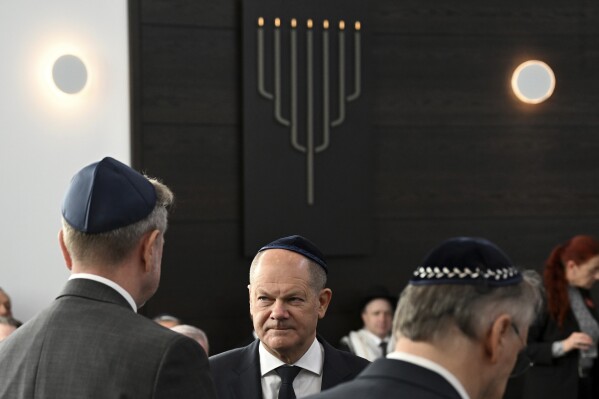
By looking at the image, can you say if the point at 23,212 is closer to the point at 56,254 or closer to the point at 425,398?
the point at 56,254

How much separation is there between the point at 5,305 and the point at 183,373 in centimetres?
368

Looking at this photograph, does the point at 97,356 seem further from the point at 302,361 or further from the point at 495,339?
the point at 302,361

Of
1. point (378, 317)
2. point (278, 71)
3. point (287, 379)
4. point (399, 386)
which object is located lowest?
point (378, 317)

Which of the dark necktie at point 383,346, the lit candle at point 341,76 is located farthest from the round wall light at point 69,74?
the dark necktie at point 383,346

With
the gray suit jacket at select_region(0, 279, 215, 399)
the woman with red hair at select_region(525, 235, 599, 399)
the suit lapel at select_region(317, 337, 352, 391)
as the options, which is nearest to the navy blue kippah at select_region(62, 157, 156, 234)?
the gray suit jacket at select_region(0, 279, 215, 399)

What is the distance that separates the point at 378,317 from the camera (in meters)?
5.59

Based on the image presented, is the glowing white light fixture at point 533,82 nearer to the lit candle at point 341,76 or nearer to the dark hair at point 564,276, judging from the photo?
the lit candle at point 341,76

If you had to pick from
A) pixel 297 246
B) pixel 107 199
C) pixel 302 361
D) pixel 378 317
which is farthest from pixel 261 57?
pixel 107 199

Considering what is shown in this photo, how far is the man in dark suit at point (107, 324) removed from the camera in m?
1.67

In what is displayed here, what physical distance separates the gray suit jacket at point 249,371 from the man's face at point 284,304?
2.3 inches

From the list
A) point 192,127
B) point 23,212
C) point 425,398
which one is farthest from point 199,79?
point 425,398

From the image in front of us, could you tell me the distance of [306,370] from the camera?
8.13 feet

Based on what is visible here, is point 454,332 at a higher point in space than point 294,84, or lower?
lower

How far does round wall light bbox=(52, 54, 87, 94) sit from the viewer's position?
5.44 m
